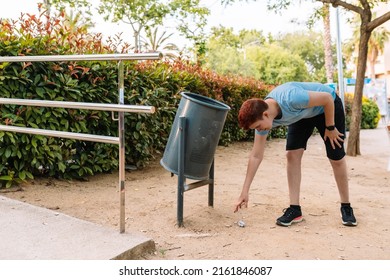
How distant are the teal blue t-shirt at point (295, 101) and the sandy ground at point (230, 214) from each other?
2.82 ft

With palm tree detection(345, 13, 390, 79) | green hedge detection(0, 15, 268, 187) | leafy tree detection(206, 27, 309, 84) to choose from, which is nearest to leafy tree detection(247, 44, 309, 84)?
leafy tree detection(206, 27, 309, 84)

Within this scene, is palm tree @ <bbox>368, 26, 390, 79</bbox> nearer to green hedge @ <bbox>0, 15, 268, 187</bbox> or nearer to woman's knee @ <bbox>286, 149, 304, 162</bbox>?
green hedge @ <bbox>0, 15, 268, 187</bbox>

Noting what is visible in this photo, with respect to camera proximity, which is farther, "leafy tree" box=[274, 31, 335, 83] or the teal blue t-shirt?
"leafy tree" box=[274, 31, 335, 83]

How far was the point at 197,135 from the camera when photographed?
134 inches

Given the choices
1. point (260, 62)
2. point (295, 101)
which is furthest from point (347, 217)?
point (260, 62)

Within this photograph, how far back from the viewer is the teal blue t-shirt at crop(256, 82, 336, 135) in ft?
→ 10.3

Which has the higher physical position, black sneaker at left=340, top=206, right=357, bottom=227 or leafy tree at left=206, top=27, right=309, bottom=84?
leafy tree at left=206, top=27, right=309, bottom=84

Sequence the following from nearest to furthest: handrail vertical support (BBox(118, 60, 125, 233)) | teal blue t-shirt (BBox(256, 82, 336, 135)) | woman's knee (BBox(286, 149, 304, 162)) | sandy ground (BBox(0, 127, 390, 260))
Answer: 1. handrail vertical support (BBox(118, 60, 125, 233))
2. sandy ground (BBox(0, 127, 390, 260))
3. teal blue t-shirt (BBox(256, 82, 336, 135))
4. woman's knee (BBox(286, 149, 304, 162))

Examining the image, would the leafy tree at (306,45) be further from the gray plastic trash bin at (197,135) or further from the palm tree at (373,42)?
the gray plastic trash bin at (197,135)

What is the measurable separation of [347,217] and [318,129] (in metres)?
0.78

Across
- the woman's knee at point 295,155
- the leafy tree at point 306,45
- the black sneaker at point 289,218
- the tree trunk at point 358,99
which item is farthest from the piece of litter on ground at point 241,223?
the leafy tree at point 306,45

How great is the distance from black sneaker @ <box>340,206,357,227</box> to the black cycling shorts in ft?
1.57

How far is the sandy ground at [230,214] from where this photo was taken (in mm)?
2992

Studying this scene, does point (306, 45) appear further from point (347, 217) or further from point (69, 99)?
point (347, 217)
